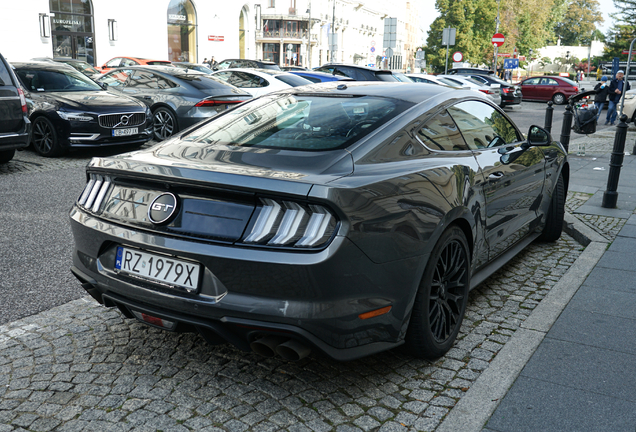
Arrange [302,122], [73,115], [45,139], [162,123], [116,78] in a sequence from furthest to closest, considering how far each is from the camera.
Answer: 1. [116,78]
2. [162,123]
3. [45,139]
4. [73,115]
5. [302,122]

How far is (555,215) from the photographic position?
5.56 m

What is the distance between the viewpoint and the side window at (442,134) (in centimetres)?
341

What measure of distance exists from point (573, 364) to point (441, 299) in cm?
76

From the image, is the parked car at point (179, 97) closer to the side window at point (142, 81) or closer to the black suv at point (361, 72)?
the side window at point (142, 81)

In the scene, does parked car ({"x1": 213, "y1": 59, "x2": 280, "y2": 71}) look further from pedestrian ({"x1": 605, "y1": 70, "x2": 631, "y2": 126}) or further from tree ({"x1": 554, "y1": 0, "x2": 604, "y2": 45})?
tree ({"x1": 554, "y1": 0, "x2": 604, "y2": 45})

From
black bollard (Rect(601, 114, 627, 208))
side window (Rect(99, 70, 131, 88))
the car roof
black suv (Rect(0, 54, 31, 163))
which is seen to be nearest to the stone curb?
the car roof

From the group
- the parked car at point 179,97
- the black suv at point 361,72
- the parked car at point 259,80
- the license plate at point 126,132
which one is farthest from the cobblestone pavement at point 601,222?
the black suv at point 361,72

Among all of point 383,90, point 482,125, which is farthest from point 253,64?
point 383,90

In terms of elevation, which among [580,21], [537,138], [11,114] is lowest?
[11,114]

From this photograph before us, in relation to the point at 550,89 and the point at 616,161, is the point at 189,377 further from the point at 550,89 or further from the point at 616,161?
the point at 550,89

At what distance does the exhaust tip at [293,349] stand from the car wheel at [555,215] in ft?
11.8

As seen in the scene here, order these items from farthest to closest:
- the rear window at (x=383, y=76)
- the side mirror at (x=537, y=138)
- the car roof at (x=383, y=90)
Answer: the rear window at (x=383, y=76) < the side mirror at (x=537, y=138) < the car roof at (x=383, y=90)

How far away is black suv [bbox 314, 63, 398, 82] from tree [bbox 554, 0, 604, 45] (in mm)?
139377

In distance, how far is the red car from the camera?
3219 cm
